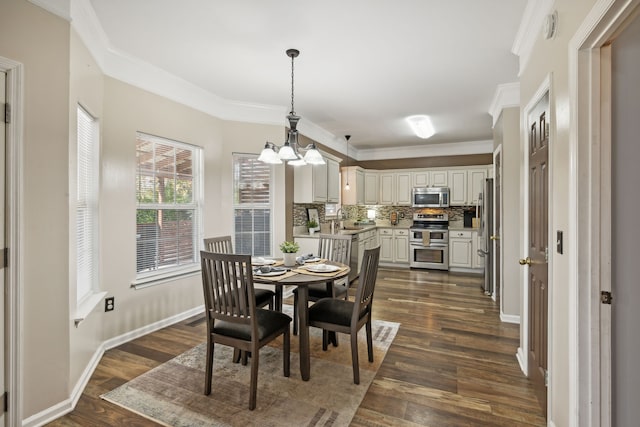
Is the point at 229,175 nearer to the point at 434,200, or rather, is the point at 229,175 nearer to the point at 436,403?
the point at 436,403

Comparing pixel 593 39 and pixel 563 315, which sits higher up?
pixel 593 39

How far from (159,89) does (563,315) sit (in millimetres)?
3734

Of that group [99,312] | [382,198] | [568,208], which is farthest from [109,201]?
[382,198]

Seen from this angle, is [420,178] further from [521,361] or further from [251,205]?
[521,361]

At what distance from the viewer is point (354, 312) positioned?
96.3 inches

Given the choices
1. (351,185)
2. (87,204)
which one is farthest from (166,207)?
(351,185)

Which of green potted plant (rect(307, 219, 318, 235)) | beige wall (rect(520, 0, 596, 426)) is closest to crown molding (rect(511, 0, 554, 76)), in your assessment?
beige wall (rect(520, 0, 596, 426))

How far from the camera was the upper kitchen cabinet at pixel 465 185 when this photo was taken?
659 centimetres

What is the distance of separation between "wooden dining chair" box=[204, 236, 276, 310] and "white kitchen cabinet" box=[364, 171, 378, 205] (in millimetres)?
4236

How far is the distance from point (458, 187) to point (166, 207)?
5477mm

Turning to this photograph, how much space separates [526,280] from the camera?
99.8 inches

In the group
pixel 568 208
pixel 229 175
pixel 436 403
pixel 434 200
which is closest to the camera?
pixel 568 208

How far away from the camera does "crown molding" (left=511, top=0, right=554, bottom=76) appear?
6.79 ft

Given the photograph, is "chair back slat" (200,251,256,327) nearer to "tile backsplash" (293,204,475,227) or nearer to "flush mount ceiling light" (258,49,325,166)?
"flush mount ceiling light" (258,49,325,166)
